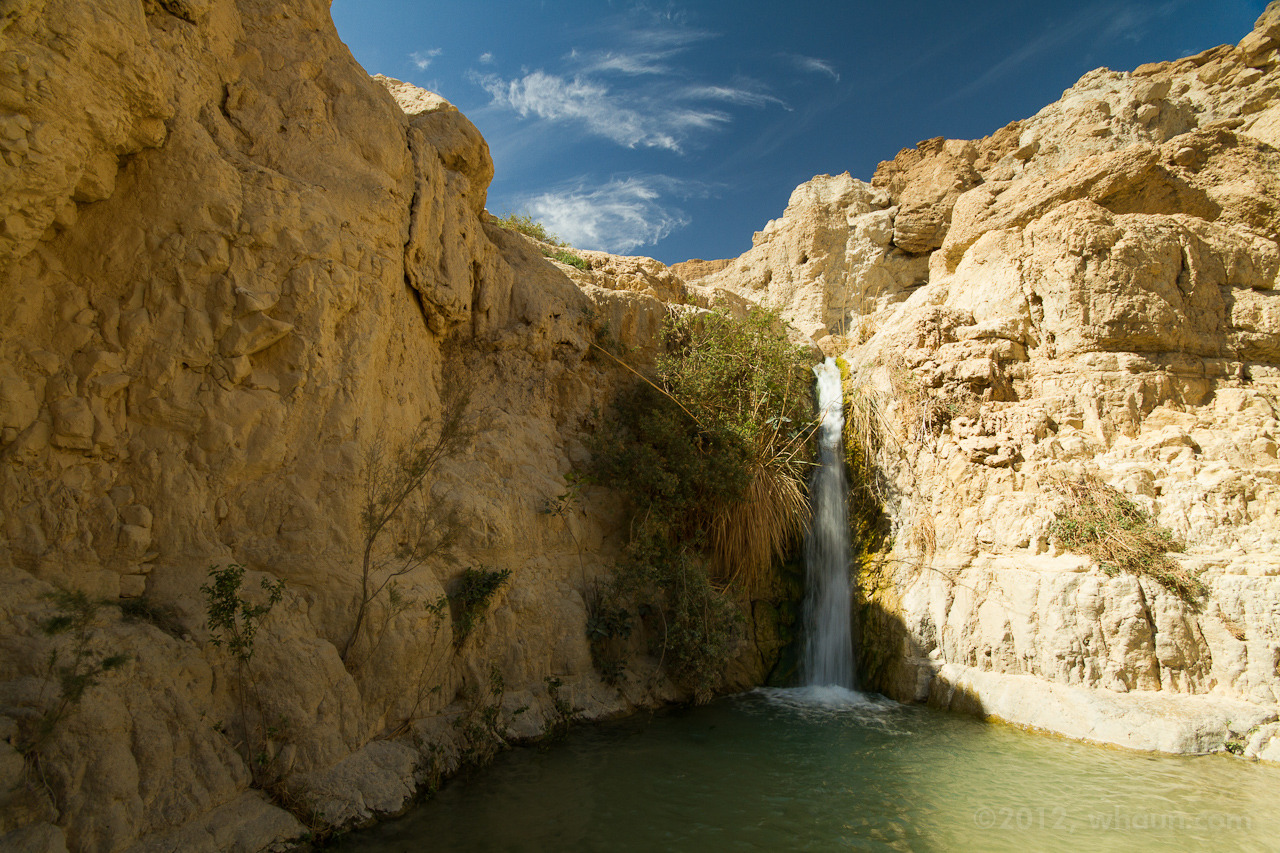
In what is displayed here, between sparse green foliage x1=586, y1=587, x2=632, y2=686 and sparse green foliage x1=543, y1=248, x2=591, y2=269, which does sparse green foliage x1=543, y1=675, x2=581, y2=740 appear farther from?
sparse green foliage x1=543, y1=248, x2=591, y2=269

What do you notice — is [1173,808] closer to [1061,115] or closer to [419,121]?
[419,121]

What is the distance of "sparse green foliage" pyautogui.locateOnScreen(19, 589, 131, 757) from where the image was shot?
11.9 feet

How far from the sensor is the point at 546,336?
30.5 ft

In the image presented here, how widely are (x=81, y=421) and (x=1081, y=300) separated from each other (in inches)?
419

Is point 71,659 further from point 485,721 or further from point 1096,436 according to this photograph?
point 1096,436

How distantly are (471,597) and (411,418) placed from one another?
2.02 meters

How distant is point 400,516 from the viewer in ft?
21.2

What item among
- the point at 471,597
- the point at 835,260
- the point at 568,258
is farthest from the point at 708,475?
the point at 835,260

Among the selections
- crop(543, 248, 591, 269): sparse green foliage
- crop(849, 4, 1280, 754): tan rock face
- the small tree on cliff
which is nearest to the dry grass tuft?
crop(849, 4, 1280, 754): tan rock face

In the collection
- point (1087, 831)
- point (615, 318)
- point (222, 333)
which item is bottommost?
point (1087, 831)

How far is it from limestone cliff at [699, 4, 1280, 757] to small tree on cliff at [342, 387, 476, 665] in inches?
233

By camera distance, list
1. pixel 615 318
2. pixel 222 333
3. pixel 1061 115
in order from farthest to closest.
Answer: pixel 1061 115, pixel 615 318, pixel 222 333

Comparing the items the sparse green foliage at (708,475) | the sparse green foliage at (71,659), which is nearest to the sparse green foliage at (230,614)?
the sparse green foliage at (71,659)

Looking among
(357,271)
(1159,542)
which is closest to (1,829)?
(357,271)
